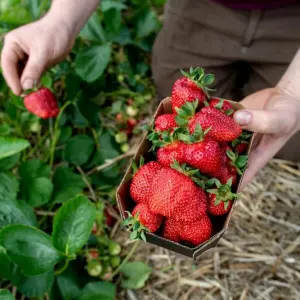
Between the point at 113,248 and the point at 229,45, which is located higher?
the point at 229,45

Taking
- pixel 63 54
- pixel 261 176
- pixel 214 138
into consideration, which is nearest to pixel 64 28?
pixel 63 54

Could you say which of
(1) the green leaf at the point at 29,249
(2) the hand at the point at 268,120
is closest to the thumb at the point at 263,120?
(2) the hand at the point at 268,120

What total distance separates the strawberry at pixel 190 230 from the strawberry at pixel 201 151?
0.10m

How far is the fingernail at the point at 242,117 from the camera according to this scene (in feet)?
2.77

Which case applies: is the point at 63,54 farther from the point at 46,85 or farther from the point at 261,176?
the point at 261,176

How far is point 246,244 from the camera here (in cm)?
119

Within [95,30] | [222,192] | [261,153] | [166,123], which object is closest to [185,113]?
[166,123]

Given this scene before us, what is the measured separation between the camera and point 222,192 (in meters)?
0.79

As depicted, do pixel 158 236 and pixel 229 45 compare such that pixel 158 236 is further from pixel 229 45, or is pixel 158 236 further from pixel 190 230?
pixel 229 45

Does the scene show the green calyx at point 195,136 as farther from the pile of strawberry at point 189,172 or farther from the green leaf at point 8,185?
the green leaf at point 8,185

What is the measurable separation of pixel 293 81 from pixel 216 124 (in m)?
0.35

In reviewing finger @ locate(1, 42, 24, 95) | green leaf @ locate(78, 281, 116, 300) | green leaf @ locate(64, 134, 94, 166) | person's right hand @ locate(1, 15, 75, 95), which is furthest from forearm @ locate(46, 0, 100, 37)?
green leaf @ locate(78, 281, 116, 300)

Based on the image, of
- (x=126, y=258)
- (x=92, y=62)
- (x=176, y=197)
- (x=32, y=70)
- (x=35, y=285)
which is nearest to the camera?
(x=176, y=197)

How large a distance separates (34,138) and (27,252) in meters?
0.60
